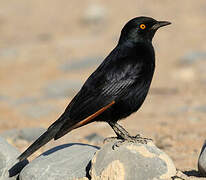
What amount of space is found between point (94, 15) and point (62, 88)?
9.56 m

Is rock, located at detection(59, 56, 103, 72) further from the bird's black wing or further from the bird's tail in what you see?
the bird's tail

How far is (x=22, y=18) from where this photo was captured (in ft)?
84.1

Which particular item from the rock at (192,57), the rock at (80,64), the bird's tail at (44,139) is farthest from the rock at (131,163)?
the rock at (80,64)

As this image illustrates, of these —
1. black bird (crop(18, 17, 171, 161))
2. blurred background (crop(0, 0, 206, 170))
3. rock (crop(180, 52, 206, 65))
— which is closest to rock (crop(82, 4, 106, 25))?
blurred background (crop(0, 0, 206, 170))

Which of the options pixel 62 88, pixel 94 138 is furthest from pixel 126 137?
pixel 62 88

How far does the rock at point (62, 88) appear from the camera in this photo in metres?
14.3

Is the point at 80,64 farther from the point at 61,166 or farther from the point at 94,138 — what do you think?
the point at 61,166

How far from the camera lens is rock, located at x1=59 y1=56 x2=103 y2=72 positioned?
16438 mm

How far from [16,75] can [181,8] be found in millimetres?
9708

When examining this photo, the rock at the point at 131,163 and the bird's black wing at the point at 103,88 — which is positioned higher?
the bird's black wing at the point at 103,88

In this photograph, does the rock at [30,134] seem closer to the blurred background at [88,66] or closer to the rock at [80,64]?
the blurred background at [88,66]

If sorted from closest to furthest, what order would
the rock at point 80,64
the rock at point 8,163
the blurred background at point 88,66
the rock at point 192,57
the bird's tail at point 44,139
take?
1. the bird's tail at point 44,139
2. the rock at point 8,163
3. the blurred background at point 88,66
4. the rock at point 192,57
5. the rock at point 80,64

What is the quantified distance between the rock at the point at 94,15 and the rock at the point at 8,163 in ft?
54.9

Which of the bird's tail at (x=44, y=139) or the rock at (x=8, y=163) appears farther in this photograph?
the rock at (x=8, y=163)
